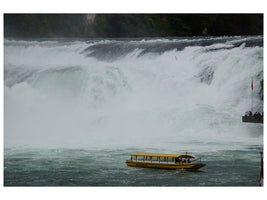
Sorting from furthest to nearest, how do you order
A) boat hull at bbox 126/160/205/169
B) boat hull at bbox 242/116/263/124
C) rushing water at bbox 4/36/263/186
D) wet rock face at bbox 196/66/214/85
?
wet rock face at bbox 196/66/214/85 < boat hull at bbox 242/116/263/124 < rushing water at bbox 4/36/263/186 < boat hull at bbox 126/160/205/169

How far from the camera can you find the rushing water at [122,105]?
26.6ft

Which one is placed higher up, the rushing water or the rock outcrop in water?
the rock outcrop in water

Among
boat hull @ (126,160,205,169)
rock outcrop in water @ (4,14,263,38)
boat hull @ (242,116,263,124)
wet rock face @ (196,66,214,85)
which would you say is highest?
rock outcrop in water @ (4,14,263,38)

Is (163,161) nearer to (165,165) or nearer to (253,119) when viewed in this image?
(165,165)

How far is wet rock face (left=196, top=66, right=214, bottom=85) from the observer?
8664 millimetres

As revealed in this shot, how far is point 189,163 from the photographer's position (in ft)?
25.8

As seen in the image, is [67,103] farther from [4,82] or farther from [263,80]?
[263,80]

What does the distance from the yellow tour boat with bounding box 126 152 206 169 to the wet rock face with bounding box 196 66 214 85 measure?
1529 mm

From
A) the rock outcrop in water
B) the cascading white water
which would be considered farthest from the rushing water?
the rock outcrop in water

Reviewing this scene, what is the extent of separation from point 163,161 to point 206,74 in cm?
192

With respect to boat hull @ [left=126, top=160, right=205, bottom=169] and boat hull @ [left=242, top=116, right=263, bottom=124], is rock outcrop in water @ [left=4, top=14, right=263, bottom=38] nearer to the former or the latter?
boat hull @ [left=242, top=116, right=263, bottom=124]

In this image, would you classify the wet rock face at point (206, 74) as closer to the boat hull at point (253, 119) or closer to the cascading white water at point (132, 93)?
the cascading white water at point (132, 93)

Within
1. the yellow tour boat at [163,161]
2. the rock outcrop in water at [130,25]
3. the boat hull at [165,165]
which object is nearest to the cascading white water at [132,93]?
the rock outcrop in water at [130,25]

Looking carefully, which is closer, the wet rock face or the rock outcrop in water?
the rock outcrop in water
